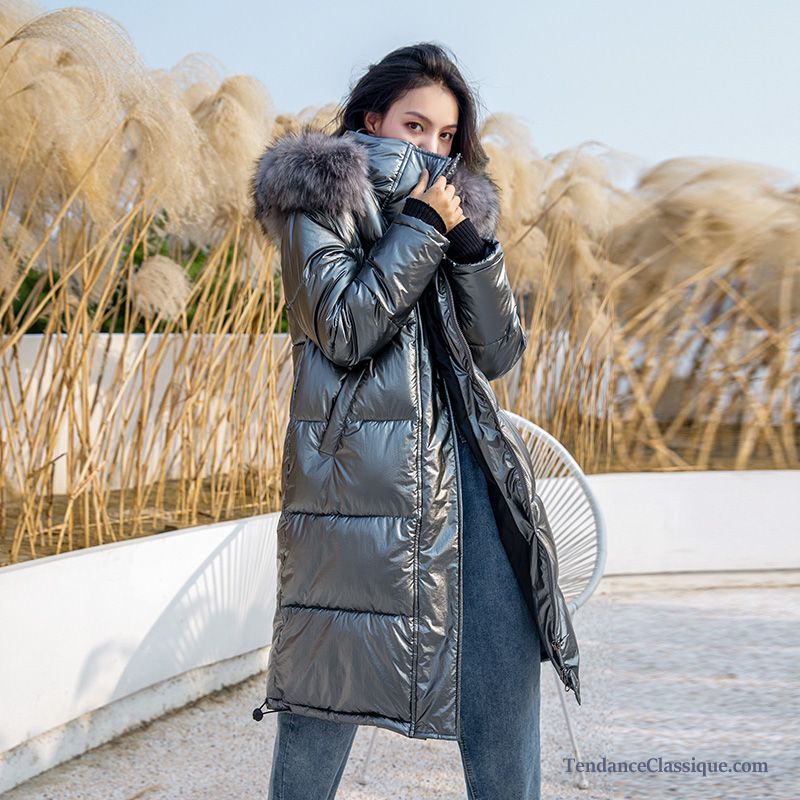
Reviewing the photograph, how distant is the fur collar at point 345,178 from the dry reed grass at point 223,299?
2.10ft

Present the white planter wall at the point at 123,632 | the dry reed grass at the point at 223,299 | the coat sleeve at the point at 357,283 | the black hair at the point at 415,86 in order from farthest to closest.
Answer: the dry reed grass at the point at 223,299
the white planter wall at the point at 123,632
the black hair at the point at 415,86
the coat sleeve at the point at 357,283

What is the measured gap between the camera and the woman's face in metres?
1.12

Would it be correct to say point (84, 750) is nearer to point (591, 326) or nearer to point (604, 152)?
point (591, 326)

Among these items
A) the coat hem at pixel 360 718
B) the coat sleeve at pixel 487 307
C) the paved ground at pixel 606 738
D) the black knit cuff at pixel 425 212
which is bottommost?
the paved ground at pixel 606 738

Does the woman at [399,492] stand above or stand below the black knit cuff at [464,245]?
below

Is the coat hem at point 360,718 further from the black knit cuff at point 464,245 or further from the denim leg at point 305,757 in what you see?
the black knit cuff at point 464,245

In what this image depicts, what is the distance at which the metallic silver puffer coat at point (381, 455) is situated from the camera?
978mm

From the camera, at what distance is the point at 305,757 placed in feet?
3.46

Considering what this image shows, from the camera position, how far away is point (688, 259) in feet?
10.6

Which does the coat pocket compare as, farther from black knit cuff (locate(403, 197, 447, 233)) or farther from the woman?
black knit cuff (locate(403, 197, 447, 233))

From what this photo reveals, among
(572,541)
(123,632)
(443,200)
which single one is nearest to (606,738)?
(572,541)

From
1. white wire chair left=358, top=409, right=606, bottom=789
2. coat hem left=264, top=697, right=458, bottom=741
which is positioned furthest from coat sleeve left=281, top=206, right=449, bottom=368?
white wire chair left=358, top=409, right=606, bottom=789

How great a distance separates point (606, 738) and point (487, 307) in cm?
119

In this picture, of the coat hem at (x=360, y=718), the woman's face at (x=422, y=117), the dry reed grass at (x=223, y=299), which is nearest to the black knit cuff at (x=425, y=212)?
the woman's face at (x=422, y=117)
